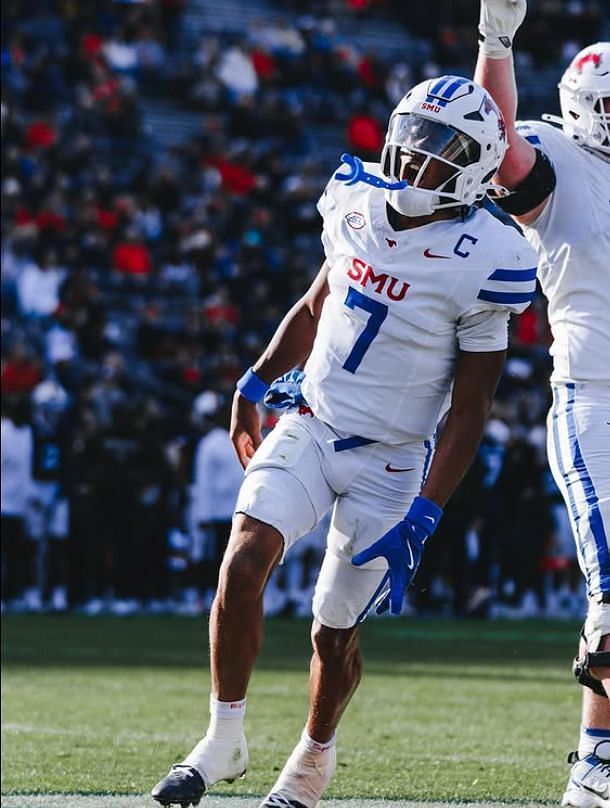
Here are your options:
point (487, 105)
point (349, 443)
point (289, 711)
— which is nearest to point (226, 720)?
point (349, 443)

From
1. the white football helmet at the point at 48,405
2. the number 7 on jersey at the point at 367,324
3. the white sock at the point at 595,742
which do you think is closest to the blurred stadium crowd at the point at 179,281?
the white football helmet at the point at 48,405

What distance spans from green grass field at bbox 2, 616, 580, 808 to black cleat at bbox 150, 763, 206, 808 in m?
0.90

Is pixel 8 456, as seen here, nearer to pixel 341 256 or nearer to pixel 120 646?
pixel 120 646

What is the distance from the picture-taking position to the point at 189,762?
479cm

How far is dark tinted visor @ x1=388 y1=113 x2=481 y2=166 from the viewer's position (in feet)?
16.4

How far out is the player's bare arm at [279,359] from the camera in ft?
18.0

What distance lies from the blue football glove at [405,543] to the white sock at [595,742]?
0.93m

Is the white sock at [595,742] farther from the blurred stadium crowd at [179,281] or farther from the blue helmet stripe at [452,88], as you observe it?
the blurred stadium crowd at [179,281]

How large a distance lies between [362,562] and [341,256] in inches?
36.9

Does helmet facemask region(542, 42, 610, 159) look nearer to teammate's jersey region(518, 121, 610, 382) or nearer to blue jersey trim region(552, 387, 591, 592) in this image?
teammate's jersey region(518, 121, 610, 382)

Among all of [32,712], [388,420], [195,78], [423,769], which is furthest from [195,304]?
[388,420]

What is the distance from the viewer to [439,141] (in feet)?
16.4

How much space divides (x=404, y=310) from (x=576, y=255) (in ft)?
2.21

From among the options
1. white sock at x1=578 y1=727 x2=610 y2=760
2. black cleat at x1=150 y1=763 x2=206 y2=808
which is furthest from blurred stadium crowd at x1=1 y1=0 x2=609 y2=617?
black cleat at x1=150 y1=763 x2=206 y2=808
